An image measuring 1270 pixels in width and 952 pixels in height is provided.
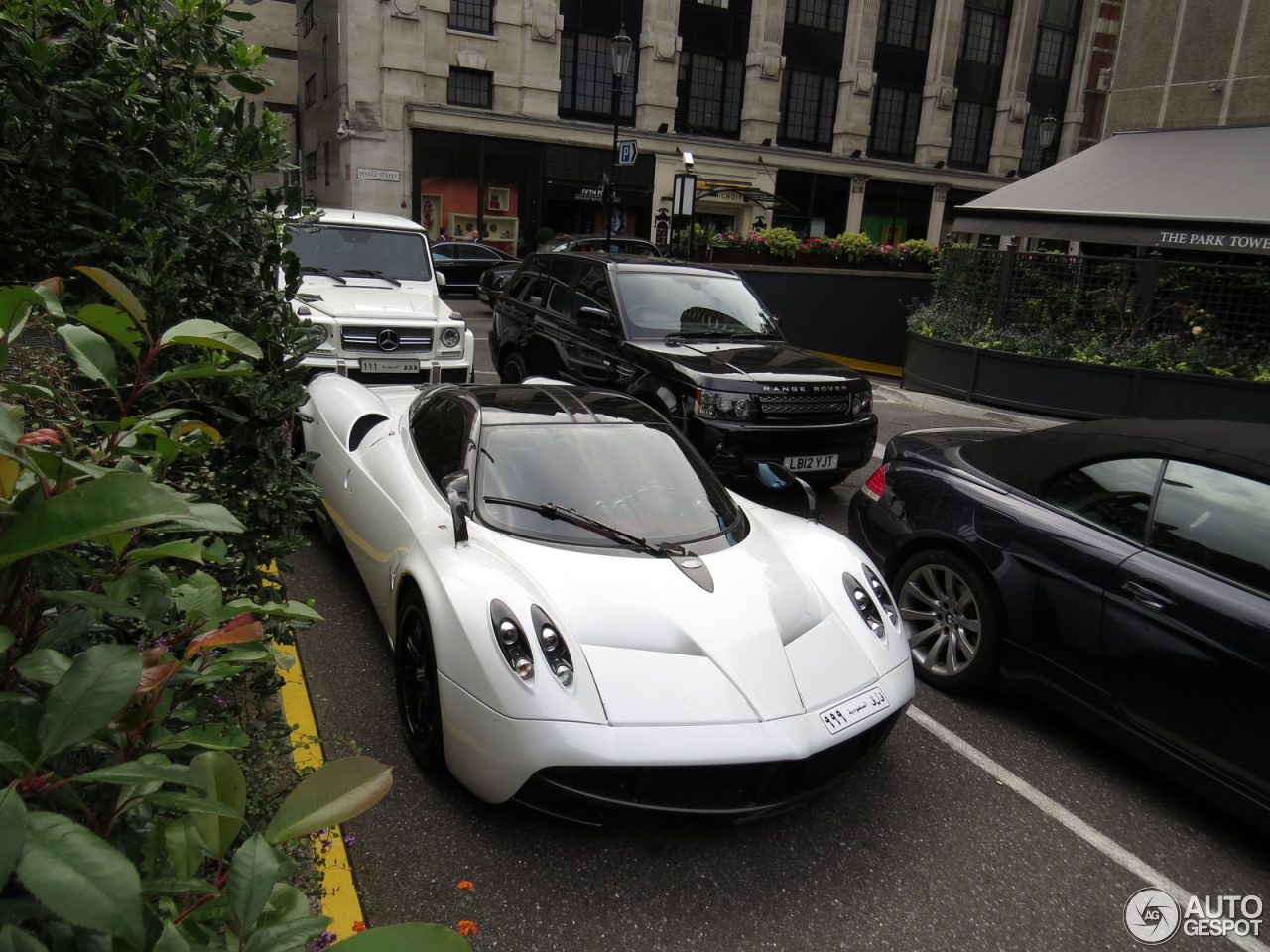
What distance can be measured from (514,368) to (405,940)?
29.8ft

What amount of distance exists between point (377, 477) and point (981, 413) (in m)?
9.18

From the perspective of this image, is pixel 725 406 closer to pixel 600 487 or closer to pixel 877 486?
pixel 877 486

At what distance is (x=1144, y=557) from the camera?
147 inches

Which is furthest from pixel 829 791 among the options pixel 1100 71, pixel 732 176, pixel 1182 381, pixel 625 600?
pixel 1100 71

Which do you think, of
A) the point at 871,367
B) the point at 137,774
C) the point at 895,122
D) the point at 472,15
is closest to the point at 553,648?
the point at 137,774

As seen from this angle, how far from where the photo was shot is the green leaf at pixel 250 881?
107 centimetres

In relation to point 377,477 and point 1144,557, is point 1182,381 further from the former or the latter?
point 377,477

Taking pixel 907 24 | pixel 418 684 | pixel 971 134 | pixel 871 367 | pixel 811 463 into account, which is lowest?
pixel 871 367

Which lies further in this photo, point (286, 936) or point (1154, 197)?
point (1154, 197)

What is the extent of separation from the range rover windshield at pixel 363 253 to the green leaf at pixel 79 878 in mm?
9056

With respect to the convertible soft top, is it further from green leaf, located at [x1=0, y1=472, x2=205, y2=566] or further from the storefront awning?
the storefront awning

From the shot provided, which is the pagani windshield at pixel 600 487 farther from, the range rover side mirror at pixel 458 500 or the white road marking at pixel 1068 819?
the white road marking at pixel 1068 819

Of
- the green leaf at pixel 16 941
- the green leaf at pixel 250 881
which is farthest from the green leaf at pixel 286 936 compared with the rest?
the green leaf at pixel 16 941

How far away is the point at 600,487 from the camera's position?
4066mm
